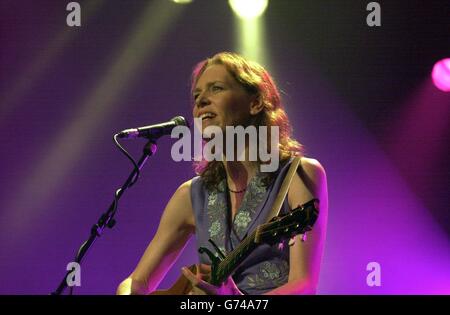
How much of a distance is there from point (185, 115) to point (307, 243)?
3.75 feet

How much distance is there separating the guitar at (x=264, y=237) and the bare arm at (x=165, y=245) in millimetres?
415

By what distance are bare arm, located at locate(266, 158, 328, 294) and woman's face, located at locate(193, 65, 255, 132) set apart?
38 centimetres

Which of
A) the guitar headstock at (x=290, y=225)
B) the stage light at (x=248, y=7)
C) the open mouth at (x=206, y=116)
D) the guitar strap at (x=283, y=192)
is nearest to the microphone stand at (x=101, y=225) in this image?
the open mouth at (x=206, y=116)

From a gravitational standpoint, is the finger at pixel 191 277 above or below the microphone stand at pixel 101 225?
below

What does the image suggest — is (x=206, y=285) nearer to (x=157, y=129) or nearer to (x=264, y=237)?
(x=264, y=237)

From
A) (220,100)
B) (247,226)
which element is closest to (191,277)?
(247,226)

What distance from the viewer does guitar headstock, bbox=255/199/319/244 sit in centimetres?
214

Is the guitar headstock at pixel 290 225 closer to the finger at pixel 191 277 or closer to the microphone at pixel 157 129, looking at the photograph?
the finger at pixel 191 277

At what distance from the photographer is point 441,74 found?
3314mm

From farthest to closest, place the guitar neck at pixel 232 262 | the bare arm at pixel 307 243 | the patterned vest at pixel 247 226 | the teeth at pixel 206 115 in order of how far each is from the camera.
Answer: the teeth at pixel 206 115
the patterned vest at pixel 247 226
the bare arm at pixel 307 243
the guitar neck at pixel 232 262

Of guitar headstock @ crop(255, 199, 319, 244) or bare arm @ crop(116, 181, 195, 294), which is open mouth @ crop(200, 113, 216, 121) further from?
guitar headstock @ crop(255, 199, 319, 244)

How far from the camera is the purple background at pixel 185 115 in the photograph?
325cm

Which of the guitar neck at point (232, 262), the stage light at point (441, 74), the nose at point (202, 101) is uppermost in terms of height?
the stage light at point (441, 74)

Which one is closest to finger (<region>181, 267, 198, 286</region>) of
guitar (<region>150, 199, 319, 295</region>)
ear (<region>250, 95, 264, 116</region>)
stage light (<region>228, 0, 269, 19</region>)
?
guitar (<region>150, 199, 319, 295</region>)
